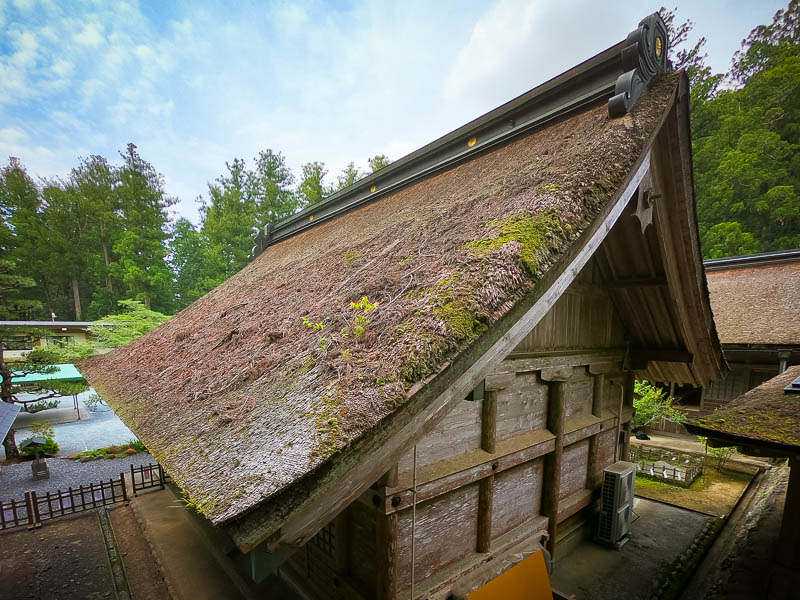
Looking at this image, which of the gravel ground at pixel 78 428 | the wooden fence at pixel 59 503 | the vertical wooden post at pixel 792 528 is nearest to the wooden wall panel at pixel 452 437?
the vertical wooden post at pixel 792 528

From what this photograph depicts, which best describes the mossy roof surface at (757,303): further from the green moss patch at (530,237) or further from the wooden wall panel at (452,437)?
A: the green moss patch at (530,237)

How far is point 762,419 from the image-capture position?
3.12m

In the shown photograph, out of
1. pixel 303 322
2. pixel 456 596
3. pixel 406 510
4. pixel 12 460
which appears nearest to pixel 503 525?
pixel 456 596

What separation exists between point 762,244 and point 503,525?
20138 mm

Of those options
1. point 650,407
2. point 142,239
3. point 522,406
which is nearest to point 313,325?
point 522,406

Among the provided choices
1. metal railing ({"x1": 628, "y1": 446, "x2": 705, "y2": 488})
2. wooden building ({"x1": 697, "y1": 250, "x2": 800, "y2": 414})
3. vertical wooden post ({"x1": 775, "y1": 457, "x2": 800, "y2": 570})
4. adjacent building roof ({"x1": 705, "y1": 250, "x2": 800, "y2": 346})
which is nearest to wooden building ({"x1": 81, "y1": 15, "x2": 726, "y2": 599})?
vertical wooden post ({"x1": 775, "y1": 457, "x2": 800, "y2": 570})

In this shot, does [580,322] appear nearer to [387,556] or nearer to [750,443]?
[750,443]

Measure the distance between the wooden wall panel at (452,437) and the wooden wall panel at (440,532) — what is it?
0.41 meters

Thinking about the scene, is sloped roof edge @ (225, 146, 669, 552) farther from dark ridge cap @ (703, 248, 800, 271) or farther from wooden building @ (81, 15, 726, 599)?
dark ridge cap @ (703, 248, 800, 271)

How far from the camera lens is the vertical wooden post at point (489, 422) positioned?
333 centimetres

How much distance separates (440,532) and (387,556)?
686 mm

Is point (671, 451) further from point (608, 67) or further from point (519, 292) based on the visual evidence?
point (519, 292)

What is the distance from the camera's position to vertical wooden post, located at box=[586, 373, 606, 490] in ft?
15.4

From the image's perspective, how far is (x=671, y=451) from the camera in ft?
27.3
